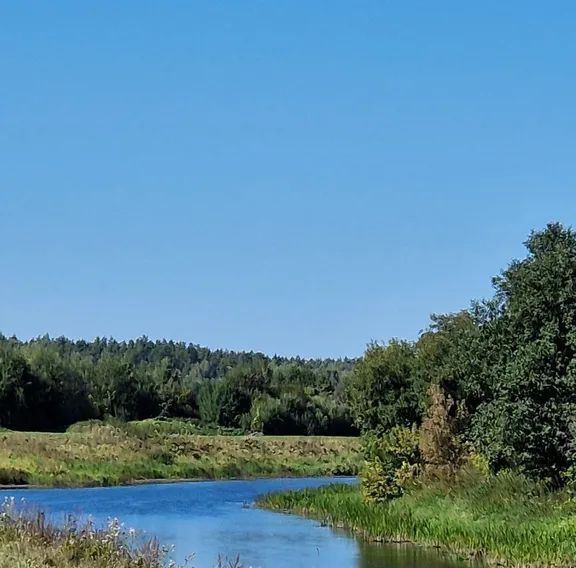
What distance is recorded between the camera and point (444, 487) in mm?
35375

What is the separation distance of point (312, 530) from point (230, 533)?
2618 mm

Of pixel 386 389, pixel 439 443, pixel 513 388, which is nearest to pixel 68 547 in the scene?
pixel 513 388

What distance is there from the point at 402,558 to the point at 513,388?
16.9 feet

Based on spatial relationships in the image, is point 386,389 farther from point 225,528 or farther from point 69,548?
point 69,548

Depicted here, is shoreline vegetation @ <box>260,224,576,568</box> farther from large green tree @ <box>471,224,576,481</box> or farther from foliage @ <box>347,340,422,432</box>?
foliage @ <box>347,340,422,432</box>

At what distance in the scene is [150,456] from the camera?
69.9 metres

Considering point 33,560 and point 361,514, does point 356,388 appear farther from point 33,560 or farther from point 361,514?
point 33,560

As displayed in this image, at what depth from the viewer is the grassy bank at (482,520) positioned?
25516mm

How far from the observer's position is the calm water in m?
28.2

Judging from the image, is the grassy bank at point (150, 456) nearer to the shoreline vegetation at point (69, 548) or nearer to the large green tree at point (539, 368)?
the large green tree at point (539, 368)

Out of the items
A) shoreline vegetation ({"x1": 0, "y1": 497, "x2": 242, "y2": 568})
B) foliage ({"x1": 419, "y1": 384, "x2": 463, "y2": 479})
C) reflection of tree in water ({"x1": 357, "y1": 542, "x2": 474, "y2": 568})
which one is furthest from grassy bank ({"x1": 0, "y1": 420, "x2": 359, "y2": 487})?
shoreline vegetation ({"x1": 0, "y1": 497, "x2": 242, "y2": 568})

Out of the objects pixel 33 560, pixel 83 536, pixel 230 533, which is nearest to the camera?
pixel 33 560

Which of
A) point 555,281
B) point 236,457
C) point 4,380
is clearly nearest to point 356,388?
point 555,281

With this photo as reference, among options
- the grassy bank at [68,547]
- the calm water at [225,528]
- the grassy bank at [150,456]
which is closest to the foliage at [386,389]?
the calm water at [225,528]
